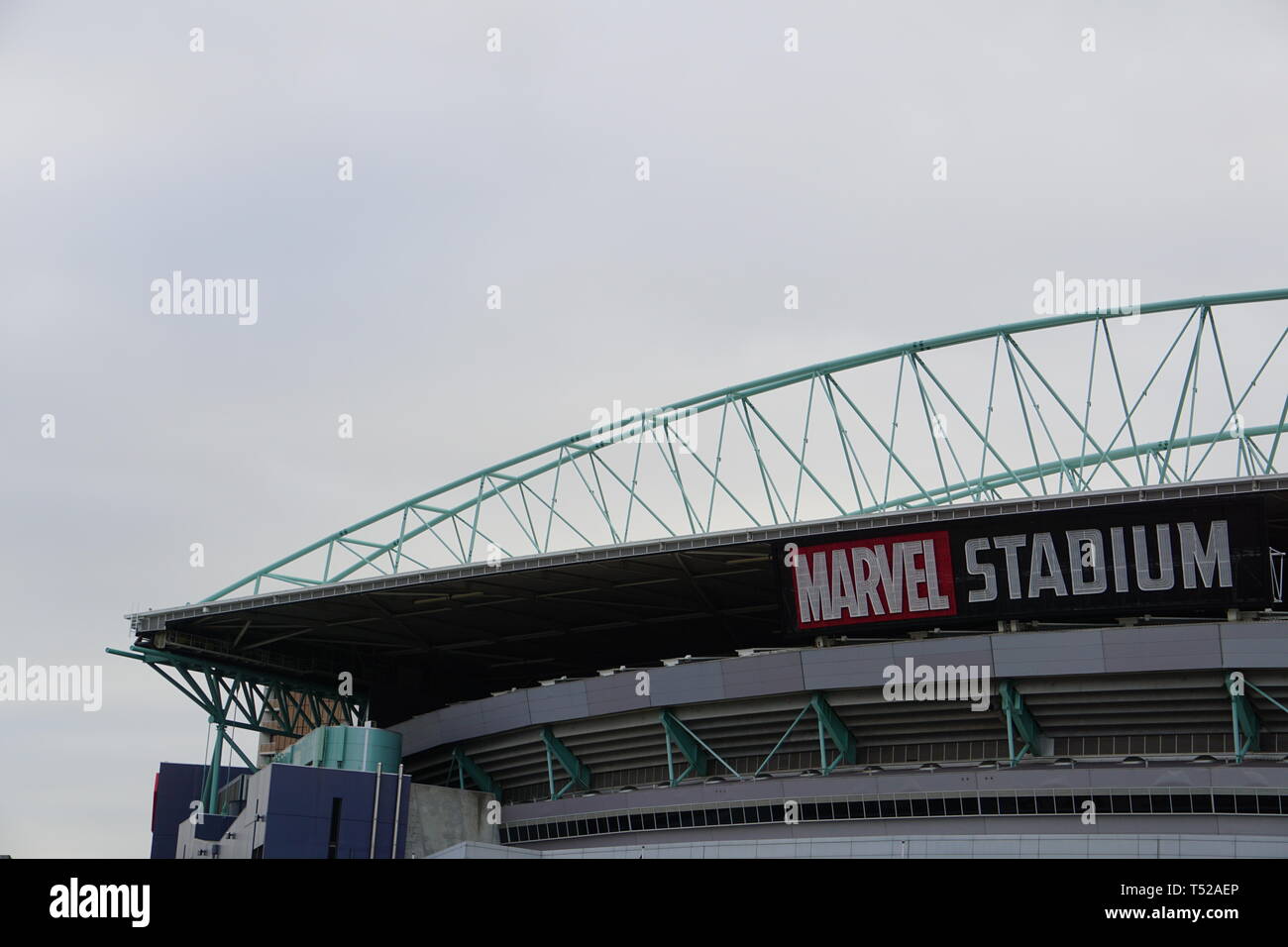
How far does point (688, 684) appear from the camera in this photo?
202 feet

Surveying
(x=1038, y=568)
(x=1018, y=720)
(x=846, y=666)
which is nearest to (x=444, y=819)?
(x=846, y=666)

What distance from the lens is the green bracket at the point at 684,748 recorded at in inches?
2468

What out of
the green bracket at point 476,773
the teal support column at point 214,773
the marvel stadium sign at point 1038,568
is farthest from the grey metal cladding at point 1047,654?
the teal support column at point 214,773

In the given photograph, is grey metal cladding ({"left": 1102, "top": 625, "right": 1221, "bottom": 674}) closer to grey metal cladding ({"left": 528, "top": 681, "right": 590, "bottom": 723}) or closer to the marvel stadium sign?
the marvel stadium sign

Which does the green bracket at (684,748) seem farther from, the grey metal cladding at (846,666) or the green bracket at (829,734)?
the grey metal cladding at (846,666)

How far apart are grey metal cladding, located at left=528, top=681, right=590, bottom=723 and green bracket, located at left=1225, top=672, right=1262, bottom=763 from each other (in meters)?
26.5

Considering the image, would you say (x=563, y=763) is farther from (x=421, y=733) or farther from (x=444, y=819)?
(x=421, y=733)

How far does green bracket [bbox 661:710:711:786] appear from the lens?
206 feet

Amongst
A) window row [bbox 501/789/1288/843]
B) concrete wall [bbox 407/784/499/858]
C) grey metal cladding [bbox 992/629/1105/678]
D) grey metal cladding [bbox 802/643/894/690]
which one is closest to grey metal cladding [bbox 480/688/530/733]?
concrete wall [bbox 407/784/499/858]

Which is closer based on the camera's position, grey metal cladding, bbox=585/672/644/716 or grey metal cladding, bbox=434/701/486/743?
grey metal cladding, bbox=585/672/644/716

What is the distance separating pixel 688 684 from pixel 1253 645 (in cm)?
2215

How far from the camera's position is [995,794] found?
5322cm
